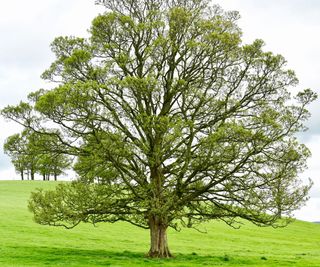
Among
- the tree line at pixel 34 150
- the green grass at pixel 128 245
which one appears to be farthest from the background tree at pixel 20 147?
the green grass at pixel 128 245

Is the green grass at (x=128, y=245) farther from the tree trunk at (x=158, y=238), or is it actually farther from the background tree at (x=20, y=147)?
the background tree at (x=20, y=147)

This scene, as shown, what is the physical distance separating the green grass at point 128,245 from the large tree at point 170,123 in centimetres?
255

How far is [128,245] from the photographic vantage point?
40.9m

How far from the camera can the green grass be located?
2777 centimetres

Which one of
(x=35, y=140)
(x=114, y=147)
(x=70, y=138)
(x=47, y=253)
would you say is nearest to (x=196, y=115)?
(x=114, y=147)

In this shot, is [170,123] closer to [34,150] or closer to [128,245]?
[34,150]

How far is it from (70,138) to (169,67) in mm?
7190

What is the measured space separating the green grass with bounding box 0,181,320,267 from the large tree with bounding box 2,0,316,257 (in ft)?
8.36

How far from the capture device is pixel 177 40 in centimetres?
2933

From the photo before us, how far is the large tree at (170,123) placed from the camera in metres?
26.4

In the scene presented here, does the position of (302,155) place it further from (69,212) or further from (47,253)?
(47,253)

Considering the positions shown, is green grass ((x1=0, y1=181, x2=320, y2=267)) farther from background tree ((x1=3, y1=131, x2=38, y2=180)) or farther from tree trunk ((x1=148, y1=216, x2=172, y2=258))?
background tree ((x1=3, y1=131, x2=38, y2=180))

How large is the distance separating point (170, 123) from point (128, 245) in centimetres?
1875

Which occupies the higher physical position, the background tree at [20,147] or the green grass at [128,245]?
the background tree at [20,147]
